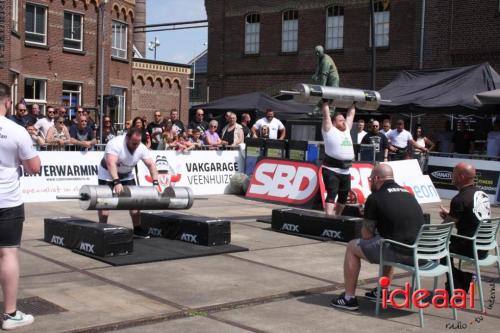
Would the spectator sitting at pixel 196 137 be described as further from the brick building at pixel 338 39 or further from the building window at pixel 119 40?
the building window at pixel 119 40

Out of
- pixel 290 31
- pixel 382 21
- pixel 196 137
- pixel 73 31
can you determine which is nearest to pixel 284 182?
pixel 196 137

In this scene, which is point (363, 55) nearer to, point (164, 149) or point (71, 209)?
point (164, 149)

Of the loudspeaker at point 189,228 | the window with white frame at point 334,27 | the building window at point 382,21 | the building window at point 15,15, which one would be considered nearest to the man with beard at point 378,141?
the loudspeaker at point 189,228

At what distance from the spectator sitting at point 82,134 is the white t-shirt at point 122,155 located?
5.35 meters

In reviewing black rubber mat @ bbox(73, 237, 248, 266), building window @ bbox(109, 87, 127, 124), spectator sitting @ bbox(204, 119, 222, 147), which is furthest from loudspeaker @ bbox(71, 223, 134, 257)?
building window @ bbox(109, 87, 127, 124)

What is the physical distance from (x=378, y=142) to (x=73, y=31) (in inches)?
808

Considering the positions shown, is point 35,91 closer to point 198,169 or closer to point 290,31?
point 290,31

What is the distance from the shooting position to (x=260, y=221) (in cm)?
1205

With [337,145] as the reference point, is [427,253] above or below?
below

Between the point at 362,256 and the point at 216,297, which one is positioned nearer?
the point at 362,256

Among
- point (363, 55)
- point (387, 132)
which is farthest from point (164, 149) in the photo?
point (363, 55)

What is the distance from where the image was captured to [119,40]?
1425 inches

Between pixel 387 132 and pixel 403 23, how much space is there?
11775mm

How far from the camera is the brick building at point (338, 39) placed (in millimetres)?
26047
